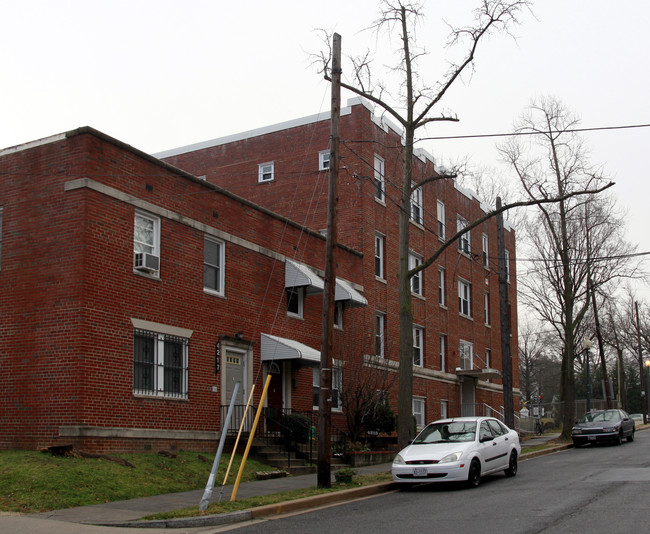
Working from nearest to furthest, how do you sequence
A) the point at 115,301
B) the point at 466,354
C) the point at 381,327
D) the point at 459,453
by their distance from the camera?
1. the point at 459,453
2. the point at 115,301
3. the point at 381,327
4. the point at 466,354

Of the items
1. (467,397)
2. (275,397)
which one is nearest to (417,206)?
(467,397)

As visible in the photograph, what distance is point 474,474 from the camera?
15133 millimetres

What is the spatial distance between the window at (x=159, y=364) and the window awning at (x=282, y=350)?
3207 millimetres

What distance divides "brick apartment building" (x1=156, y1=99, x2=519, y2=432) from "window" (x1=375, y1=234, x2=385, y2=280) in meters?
0.04

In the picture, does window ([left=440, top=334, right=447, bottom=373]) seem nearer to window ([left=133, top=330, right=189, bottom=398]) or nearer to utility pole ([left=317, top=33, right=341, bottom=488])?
window ([left=133, top=330, right=189, bottom=398])

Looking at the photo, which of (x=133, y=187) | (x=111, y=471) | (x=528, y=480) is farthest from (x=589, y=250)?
(x=111, y=471)

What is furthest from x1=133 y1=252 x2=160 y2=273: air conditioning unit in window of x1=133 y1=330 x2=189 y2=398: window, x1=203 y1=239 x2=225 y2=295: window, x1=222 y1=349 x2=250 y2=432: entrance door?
x1=222 y1=349 x2=250 y2=432: entrance door

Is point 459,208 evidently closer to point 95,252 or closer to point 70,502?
point 95,252

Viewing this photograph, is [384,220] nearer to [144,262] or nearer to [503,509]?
[144,262]

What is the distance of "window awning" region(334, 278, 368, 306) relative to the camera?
23812 mm

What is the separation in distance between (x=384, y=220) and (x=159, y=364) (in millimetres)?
13912

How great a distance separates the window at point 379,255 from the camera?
28708 millimetres

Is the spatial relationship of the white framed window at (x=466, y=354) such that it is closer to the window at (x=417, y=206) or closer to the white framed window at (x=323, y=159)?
the window at (x=417, y=206)

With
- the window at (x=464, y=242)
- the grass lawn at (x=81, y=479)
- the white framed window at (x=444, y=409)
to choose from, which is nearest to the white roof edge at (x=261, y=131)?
the window at (x=464, y=242)
